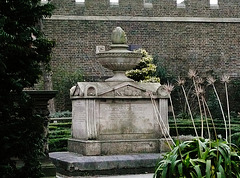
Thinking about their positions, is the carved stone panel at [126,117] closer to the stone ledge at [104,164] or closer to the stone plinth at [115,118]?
the stone plinth at [115,118]

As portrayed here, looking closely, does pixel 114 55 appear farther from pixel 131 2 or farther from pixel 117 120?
pixel 131 2

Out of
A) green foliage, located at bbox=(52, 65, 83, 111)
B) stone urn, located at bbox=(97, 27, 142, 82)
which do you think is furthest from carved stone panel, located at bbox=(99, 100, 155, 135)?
green foliage, located at bbox=(52, 65, 83, 111)

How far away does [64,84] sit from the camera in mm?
25047

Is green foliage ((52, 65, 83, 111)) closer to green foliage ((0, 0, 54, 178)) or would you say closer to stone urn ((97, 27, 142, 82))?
stone urn ((97, 27, 142, 82))

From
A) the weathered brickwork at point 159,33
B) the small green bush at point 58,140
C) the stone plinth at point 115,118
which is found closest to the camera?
the stone plinth at point 115,118

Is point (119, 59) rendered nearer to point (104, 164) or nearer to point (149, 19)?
point (104, 164)

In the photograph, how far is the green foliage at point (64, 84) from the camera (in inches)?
984

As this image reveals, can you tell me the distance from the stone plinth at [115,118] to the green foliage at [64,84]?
13.2m

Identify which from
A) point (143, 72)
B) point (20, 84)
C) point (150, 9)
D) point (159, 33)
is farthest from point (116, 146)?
point (150, 9)

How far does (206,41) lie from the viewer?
1083 inches

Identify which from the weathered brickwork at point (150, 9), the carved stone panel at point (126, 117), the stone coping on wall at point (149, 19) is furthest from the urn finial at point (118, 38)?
the weathered brickwork at point (150, 9)

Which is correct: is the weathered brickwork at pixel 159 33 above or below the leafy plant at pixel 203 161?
above

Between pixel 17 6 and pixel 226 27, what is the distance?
21823 millimetres

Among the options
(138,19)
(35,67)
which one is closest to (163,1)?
(138,19)
